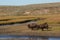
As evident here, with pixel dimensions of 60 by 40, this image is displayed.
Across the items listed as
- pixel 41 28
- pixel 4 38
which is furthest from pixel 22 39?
pixel 41 28

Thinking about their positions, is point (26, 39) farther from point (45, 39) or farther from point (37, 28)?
point (37, 28)

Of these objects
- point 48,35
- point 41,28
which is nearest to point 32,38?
point 48,35

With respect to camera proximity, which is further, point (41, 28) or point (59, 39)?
point (41, 28)

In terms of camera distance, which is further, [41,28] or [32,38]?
[41,28]

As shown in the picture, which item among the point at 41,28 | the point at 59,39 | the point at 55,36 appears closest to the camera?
the point at 59,39

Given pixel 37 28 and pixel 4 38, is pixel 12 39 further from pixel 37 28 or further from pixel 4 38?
pixel 37 28

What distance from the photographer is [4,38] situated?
91.4 feet

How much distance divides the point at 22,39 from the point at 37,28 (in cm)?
756

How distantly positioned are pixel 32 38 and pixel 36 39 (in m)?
0.64

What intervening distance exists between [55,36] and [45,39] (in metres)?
1.90

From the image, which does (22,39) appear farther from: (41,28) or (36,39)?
(41,28)

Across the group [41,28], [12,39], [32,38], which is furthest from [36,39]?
[41,28]

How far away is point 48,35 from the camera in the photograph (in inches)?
1141

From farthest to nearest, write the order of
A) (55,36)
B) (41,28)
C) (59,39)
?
(41,28) → (55,36) → (59,39)
